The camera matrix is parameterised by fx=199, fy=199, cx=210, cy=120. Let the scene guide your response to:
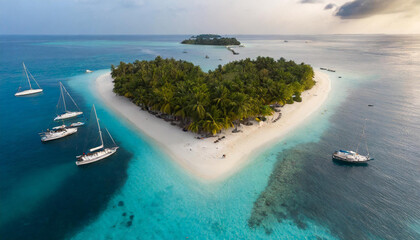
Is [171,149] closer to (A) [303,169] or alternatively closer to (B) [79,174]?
(B) [79,174]

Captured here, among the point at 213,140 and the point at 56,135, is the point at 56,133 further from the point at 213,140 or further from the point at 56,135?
the point at 213,140

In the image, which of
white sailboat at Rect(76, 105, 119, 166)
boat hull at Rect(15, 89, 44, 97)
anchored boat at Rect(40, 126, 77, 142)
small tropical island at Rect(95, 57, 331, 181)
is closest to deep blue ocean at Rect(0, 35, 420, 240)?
white sailboat at Rect(76, 105, 119, 166)

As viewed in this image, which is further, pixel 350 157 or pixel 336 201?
pixel 350 157

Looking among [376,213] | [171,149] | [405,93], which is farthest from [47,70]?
[405,93]

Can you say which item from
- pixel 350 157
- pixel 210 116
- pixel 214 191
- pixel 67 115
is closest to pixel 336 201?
pixel 350 157

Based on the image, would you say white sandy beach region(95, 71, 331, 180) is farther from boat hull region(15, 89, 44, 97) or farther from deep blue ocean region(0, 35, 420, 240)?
boat hull region(15, 89, 44, 97)

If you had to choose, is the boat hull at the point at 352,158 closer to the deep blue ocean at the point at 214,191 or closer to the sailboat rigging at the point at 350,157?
the sailboat rigging at the point at 350,157

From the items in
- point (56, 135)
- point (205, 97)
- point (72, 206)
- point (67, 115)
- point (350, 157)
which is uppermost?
point (205, 97)
